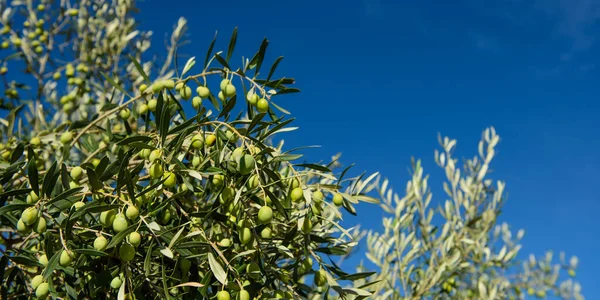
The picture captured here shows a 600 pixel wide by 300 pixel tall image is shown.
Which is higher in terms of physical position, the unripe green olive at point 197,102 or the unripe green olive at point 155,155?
the unripe green olive at point 197,102

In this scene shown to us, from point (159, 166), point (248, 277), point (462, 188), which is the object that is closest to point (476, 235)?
point (462, 188)

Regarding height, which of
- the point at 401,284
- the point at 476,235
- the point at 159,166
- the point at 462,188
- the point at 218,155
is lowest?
the point at 159,166

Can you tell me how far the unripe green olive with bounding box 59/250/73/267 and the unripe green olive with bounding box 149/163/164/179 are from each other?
0.36 m

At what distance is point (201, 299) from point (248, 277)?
177mm

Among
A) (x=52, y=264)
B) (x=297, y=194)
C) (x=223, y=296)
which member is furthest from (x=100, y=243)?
(x=297, y=194)

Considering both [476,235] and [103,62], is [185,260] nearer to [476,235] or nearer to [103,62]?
[476,235]

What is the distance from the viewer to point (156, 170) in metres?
1.80

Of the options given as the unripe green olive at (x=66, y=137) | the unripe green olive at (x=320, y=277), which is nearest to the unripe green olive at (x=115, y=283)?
the unripe green olive at (x=320, y=277)

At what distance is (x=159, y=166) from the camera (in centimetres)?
181

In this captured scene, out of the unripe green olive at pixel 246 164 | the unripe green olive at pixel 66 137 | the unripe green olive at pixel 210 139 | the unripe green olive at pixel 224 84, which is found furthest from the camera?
the unripe green olive at pixel 66 137

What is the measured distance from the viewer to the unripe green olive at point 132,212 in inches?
66.4

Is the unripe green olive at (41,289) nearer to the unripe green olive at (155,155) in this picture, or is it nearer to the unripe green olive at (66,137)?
the unripe green olive at (155,155)

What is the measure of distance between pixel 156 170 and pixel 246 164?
31 cm

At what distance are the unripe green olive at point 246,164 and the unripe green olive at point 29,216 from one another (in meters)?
0.66
